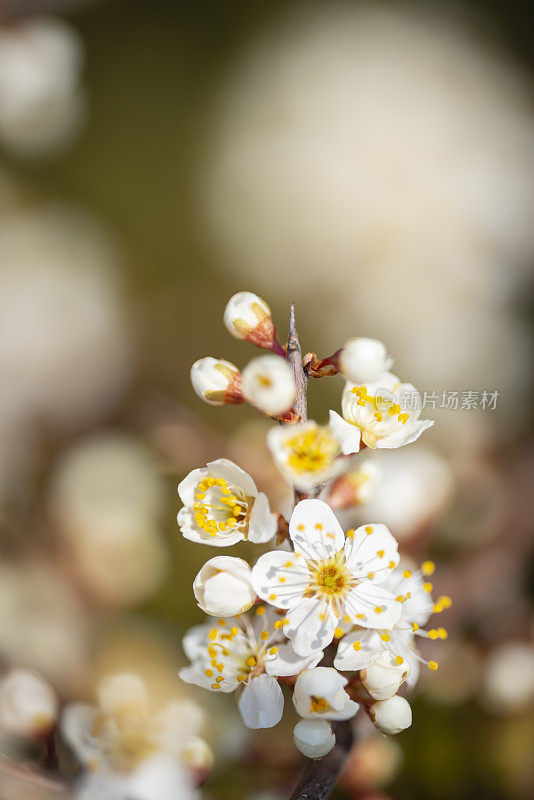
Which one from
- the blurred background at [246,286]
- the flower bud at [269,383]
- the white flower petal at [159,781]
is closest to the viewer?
the flower bud at [269,383]

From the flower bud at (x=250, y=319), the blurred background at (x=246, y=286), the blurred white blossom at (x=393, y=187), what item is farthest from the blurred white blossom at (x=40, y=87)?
the flower bud at (x=250, y=319)

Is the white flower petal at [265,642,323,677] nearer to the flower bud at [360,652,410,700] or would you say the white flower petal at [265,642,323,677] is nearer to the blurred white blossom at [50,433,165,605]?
the flower bud at [360,652,410,700]

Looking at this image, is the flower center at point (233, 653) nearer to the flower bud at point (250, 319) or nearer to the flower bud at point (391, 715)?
the flower bud at point (391, 715)

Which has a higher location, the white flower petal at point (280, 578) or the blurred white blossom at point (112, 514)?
the white flower petal at point (280, 578)

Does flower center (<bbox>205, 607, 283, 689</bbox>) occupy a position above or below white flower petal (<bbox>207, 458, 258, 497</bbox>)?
below

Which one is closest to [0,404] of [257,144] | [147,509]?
[147,509]

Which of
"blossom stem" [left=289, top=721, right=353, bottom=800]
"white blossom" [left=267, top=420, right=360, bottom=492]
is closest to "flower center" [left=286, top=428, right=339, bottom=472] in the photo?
"white blossom" [left=267, top=420, right=360, bottom=492]

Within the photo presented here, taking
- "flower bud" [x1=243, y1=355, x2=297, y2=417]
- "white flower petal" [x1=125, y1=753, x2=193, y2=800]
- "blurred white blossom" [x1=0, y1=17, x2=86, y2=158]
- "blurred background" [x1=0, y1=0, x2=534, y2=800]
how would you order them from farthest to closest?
"blurred white blossom" [x1=0, y1=17, x2=86, y2=158] < "blurred background" [x1=0, y1=0, x2=534, y2=800] < "white flower petal" [x1=125, y1=753, x2=193, y2=800] < "flower bud" [x1=243, y1=355, x2=297, y2=417]
